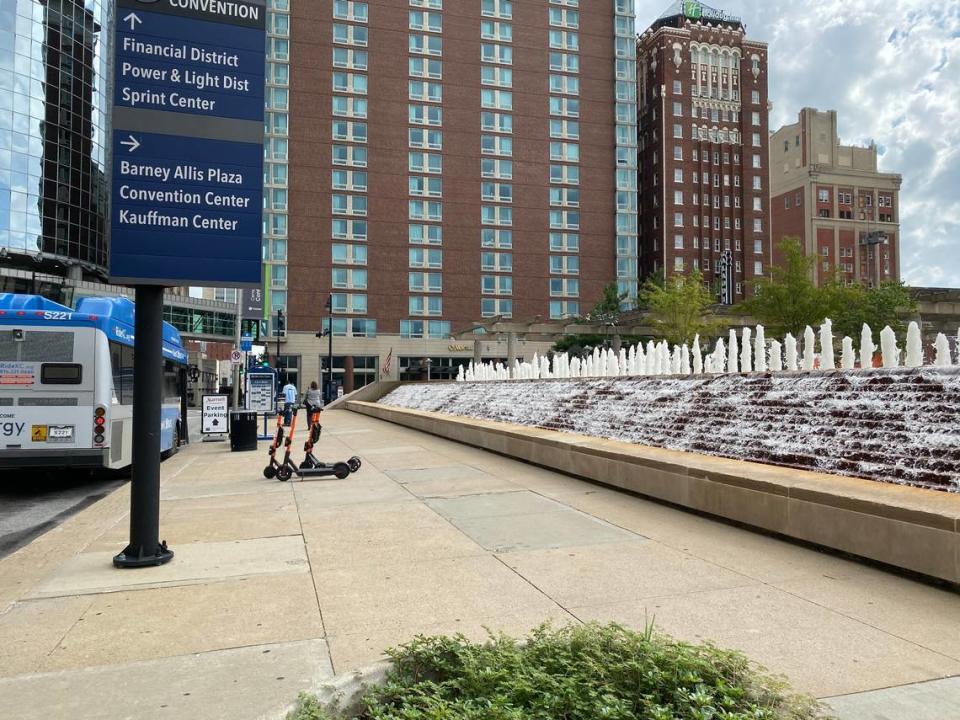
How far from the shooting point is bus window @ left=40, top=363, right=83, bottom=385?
1123 cm

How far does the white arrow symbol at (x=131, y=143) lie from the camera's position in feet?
19.8

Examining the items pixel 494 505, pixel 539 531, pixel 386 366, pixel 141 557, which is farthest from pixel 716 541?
Answer: pixel 386 366

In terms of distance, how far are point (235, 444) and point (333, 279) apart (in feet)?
176

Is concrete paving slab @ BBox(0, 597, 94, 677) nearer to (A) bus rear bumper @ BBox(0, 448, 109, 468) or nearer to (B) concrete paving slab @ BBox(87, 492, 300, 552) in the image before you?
(B) concrete paving slab @ BBox(87, 492, 300, 552)

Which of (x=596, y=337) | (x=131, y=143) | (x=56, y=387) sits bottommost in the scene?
(x=56, y=387)

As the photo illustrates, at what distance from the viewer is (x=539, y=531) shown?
7.16 metres

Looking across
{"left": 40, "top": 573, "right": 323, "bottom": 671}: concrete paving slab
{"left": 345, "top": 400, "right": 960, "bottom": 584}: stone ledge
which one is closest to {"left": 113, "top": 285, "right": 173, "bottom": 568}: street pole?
{"left": 40, "top": 573, "right": 323, "bottom": 671}: concrete paving slab

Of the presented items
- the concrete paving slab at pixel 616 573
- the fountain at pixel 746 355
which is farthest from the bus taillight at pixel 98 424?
the fountain at pixel 746 355

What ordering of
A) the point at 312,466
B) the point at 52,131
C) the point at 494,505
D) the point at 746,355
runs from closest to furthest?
the point at 494,505, the point at 312,466, the point at 746,355, the point at 52,131

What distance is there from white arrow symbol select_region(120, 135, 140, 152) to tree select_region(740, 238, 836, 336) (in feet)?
136

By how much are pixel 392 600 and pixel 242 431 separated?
13.3m

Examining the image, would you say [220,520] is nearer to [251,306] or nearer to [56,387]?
[56,387]

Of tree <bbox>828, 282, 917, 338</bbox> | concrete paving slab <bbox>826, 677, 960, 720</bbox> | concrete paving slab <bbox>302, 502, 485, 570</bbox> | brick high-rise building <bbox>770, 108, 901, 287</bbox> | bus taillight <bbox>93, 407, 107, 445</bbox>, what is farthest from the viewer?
brick high-rise building <bbox>770, 108, 901, 287</bbox>

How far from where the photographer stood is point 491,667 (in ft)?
10.7
